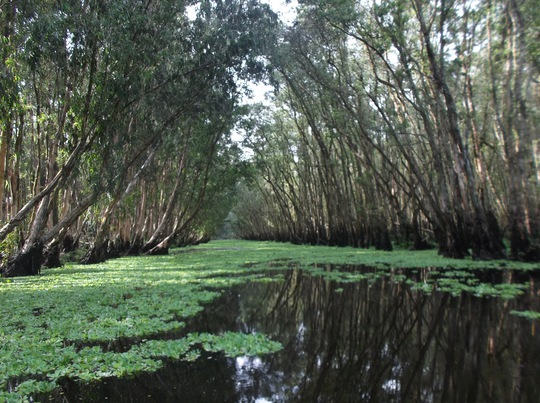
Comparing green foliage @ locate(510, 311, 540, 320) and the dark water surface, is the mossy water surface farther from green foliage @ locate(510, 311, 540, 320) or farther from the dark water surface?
the dark water surface

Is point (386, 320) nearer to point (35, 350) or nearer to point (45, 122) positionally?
point (35, 350)

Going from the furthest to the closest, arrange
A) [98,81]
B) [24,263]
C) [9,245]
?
[9,245] → [24,263] → [98,81]

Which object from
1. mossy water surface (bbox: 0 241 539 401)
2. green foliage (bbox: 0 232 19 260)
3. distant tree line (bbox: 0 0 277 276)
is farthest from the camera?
green foliage (bbox: 0 232 19 260)

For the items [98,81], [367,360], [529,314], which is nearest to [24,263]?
[98,81]

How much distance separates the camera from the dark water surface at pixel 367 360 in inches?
131

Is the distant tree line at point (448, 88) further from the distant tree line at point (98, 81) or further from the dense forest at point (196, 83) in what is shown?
the distant tree line at point (98, 81)

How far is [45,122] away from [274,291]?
1034cm

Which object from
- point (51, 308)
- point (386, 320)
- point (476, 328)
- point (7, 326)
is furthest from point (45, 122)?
point (476, 328)

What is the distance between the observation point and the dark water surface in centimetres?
332

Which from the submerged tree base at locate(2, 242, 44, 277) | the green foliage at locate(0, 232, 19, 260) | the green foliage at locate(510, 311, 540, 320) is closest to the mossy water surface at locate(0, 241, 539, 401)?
the green foliage at locate(510, 311, 540, 320)

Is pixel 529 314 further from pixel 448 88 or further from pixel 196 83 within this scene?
pixel 196 83

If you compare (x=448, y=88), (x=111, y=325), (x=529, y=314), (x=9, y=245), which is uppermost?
(x=448, y=88)

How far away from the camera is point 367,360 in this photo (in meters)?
4.09

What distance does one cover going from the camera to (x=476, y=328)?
5.09m
